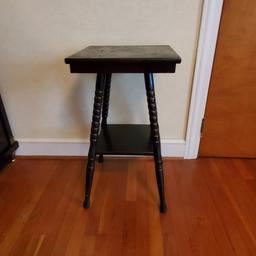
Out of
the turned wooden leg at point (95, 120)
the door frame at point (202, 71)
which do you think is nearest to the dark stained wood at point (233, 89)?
the door frame at point (202, 71)

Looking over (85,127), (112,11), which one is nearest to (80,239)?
(85,127)

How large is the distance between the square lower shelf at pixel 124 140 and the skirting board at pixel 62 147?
263mm

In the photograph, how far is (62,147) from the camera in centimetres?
150

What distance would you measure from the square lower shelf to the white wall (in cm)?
12

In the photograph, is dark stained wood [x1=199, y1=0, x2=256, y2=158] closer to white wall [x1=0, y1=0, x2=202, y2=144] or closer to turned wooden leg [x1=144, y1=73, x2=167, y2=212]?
white wall [x1=0, y1=0, x2=202, y2=144]

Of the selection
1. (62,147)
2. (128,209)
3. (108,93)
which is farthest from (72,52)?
(128,209)

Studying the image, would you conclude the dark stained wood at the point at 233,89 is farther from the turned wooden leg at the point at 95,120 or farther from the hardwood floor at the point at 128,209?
the turned wooden leg at the point at 95,120

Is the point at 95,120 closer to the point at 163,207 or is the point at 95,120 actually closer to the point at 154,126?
the point at 154,126

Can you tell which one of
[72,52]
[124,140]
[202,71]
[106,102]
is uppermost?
[72,52]

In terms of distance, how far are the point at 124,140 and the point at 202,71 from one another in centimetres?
60

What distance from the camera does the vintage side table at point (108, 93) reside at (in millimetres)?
815

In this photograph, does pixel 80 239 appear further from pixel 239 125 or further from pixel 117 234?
pixel 239 125

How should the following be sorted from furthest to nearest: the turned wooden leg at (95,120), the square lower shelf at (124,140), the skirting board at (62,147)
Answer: the skirting board at (62,147) → the square lower shelf at (124,140) → the turned wooden leg at (95,120)

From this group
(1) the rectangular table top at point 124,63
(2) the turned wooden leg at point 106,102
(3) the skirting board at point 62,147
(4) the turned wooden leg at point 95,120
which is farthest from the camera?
(3) the skirting board at point 62,147
